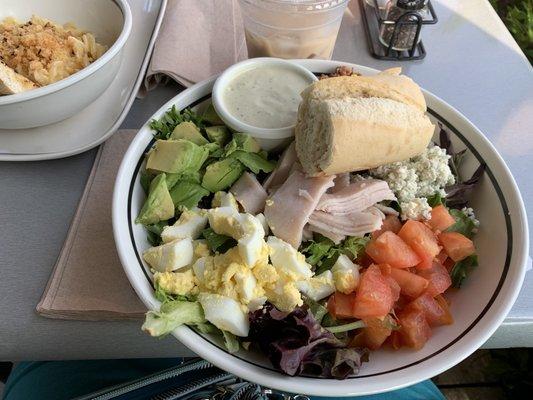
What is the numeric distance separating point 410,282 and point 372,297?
0.09m

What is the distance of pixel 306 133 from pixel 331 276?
0.27m

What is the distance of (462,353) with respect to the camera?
0.78m

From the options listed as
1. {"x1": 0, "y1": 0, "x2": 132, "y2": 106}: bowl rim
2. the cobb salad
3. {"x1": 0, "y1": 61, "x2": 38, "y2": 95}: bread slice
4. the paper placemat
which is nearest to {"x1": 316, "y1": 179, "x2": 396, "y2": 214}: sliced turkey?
the cobb salad

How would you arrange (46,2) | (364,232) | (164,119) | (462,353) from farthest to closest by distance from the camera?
(46,2)
(164,119)
(364,232)
(462,353)

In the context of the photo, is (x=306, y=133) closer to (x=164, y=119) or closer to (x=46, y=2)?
(x=164, y=119)

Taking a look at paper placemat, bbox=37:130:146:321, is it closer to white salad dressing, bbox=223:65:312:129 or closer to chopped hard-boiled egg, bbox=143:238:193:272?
chopped hard-boiled egg, bbox=143:238:193:272

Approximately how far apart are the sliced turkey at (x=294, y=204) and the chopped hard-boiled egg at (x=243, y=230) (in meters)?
0.05

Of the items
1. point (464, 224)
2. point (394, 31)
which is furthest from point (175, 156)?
point (394, 31)

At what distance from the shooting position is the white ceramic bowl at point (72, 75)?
97 centimetres

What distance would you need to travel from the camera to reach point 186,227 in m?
0.90

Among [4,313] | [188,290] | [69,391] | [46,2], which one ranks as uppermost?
[46,2]

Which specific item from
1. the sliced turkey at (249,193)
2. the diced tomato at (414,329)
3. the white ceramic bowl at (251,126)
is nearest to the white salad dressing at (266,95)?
the white ceramic bowl at (251,126)

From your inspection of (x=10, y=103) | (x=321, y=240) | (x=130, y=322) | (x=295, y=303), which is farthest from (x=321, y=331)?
(x=10, y=103)

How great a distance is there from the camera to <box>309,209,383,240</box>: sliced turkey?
0.92 m
